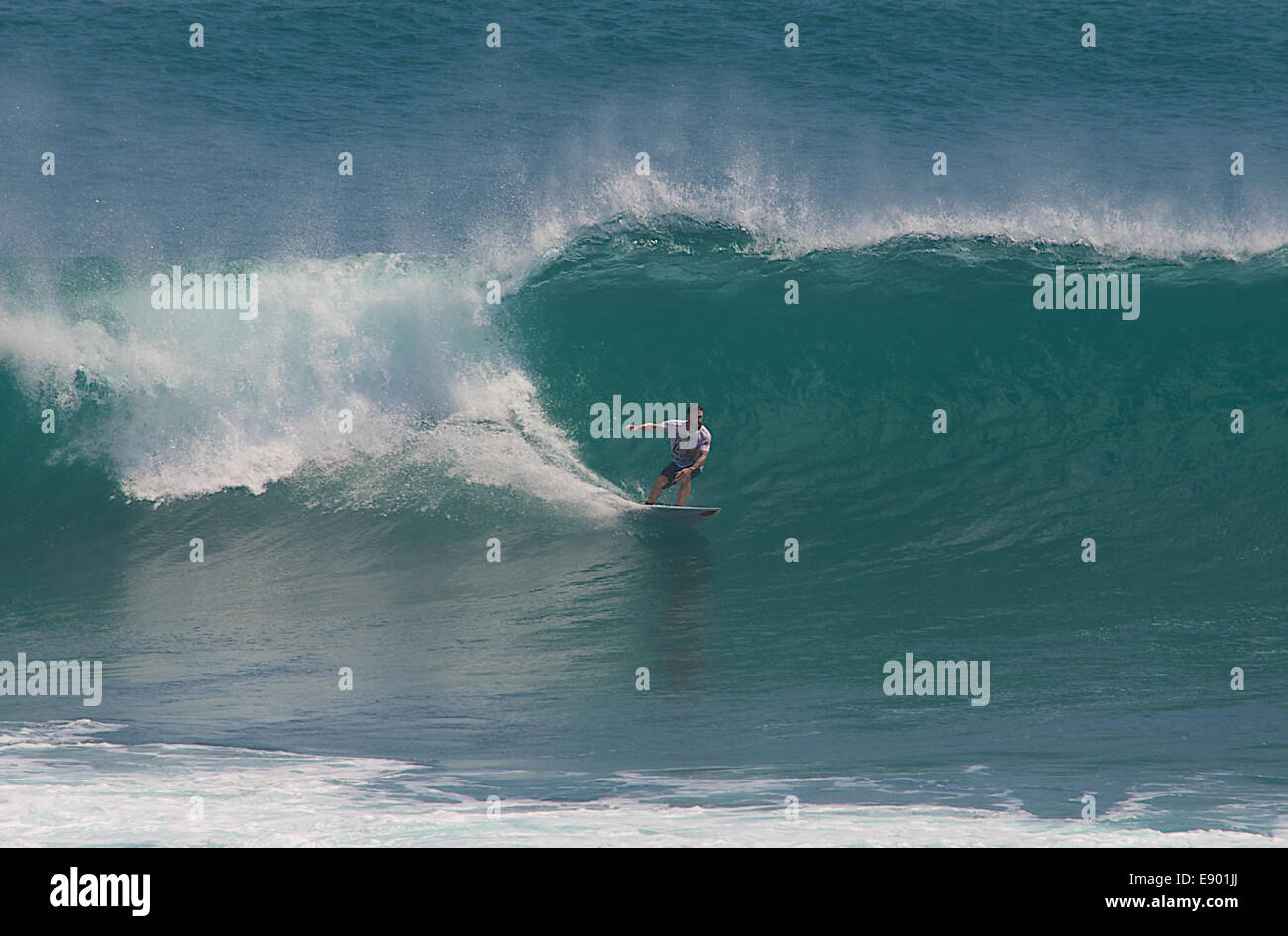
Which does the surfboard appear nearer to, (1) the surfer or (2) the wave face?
(1) the surfer

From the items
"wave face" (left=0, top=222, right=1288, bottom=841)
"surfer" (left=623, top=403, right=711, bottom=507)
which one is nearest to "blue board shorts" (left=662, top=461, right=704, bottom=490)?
"surfer" (left=623, top=403, right=711, bottom=507)

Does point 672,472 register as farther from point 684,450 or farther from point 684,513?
point 684,513

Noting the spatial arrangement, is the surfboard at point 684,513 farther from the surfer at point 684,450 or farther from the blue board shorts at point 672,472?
the blue board shorts at point 672,472

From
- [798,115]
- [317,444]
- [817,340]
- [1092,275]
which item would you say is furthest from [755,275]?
[798,115]

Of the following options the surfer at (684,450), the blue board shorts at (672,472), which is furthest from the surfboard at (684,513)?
the blue board shorts at (672,472)

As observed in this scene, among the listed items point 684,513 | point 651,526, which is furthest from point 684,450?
point 651,526
